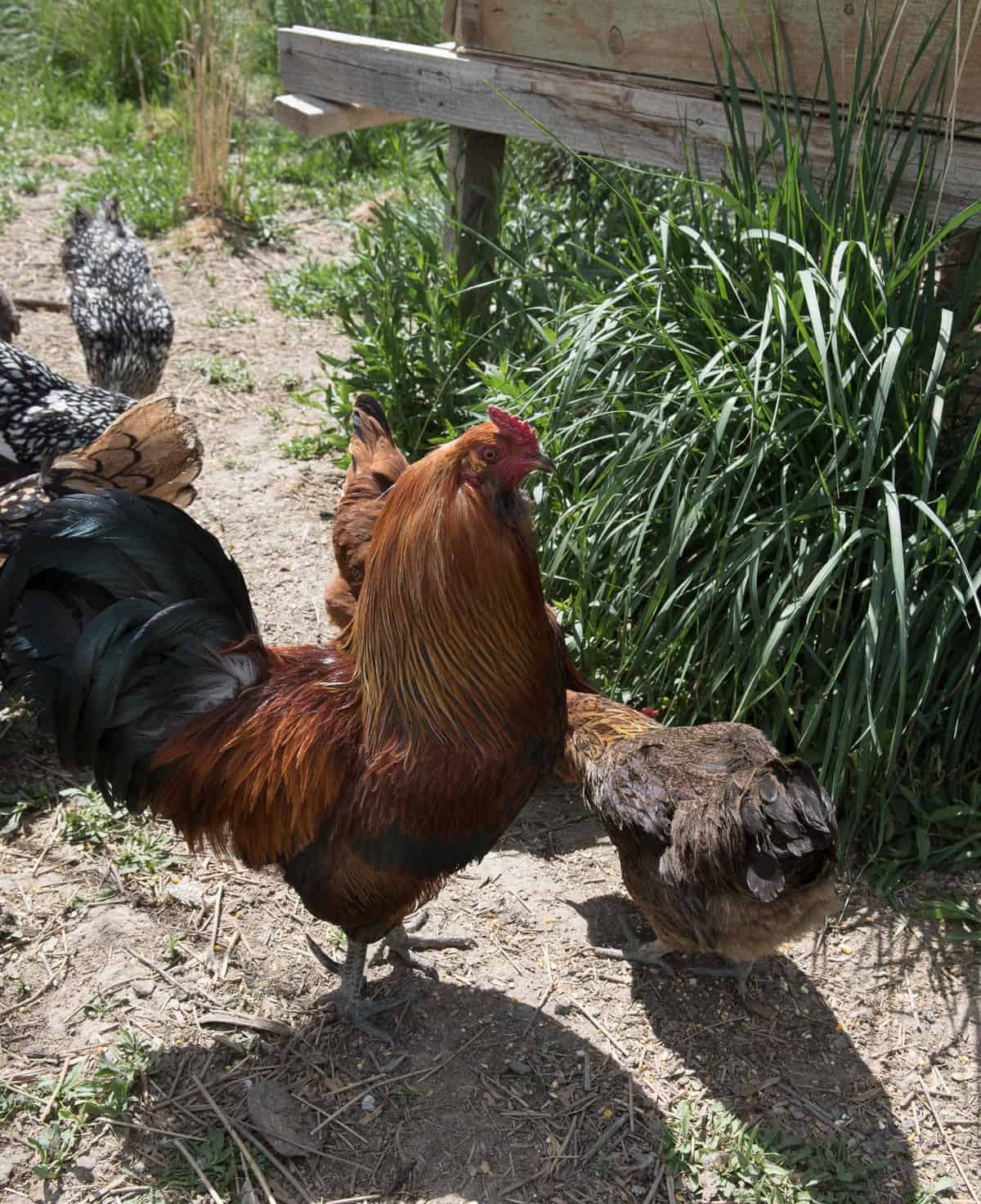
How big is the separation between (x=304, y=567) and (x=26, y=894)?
2114 millimetres

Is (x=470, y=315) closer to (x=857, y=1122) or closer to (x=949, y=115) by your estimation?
(x=949, y=115)

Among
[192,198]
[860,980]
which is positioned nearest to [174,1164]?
[860,980]

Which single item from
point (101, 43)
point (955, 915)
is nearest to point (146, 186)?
point (101, 43)

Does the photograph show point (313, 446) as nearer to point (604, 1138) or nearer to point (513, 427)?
point (513, 427)

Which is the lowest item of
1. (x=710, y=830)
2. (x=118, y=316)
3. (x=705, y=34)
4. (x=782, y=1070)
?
(x=782, y=1070)

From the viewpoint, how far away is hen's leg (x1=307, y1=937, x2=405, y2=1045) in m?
3.26

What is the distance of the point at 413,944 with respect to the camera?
3.60 m

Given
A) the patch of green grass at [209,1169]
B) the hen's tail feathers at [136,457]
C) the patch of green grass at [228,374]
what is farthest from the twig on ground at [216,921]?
the patch of green grass at [228,374]

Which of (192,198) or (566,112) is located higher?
(566,112)

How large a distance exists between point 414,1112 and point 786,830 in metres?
1.39

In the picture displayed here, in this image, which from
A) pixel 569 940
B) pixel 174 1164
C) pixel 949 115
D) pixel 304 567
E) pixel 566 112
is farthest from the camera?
pixel 304 567

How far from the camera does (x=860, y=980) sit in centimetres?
348

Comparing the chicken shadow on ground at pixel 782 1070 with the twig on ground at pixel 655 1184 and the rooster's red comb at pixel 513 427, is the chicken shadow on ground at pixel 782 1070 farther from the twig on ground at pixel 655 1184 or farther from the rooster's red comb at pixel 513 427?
the rooster's red comb at pixel 513 427

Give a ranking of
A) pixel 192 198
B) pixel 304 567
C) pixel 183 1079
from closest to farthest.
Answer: pixel 183 1079, pixel 304 567, pixel 192 198
